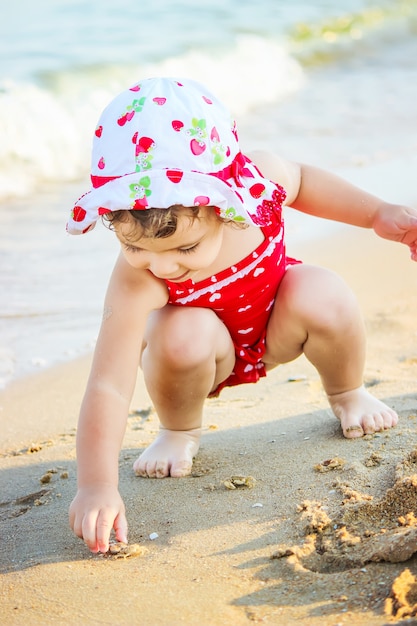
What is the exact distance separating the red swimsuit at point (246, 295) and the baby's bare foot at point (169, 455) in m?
0.24

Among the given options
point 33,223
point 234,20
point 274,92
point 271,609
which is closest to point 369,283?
point 33,223

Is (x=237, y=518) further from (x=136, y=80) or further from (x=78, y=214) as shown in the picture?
(x=136, y=80)

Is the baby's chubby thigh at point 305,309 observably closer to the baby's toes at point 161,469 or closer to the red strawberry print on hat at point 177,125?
the baby's toes at point 161,469

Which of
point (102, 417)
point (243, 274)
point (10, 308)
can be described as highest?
point (243, 274)

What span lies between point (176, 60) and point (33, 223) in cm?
468

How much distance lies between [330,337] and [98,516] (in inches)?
37.9

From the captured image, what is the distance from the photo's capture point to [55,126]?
756 centimetres

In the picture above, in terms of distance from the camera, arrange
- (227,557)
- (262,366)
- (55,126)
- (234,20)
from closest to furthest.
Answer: (227,557) < (262,366) < (55,126) < (234,20)

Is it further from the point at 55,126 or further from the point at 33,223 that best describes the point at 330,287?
the point at 55,126

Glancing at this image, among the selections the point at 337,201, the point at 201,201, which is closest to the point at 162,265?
the point at 201,201

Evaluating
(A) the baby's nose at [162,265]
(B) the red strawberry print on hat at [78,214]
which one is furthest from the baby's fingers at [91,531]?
(B) the red strawberry print on hat at [78,214]

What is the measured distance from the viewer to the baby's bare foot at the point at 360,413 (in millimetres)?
2801

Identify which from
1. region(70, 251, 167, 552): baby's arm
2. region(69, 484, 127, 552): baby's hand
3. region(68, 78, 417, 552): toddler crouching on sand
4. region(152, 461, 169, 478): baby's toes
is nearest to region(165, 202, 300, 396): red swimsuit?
region(68, 78, 417, 552): toddler crouching on sand

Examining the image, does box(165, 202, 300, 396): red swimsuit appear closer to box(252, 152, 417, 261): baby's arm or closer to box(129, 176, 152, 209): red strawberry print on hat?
box(252, 152, 417, 261): baby's arm
